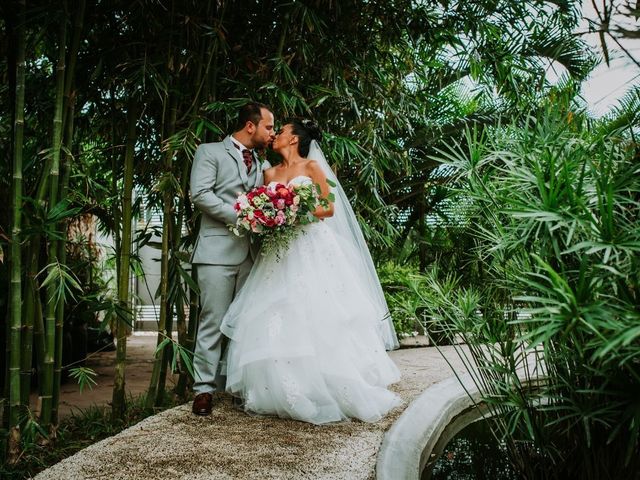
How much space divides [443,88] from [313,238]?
4.36 m

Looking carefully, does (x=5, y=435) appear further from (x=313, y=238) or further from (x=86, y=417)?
(x=313, y=238)

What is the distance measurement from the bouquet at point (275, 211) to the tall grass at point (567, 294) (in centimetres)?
85

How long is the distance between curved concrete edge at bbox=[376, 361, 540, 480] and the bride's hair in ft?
5.09

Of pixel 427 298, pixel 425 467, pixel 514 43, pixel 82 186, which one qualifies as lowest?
pixel 425 467

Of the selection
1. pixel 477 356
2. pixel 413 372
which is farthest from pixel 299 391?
pixel 413 372

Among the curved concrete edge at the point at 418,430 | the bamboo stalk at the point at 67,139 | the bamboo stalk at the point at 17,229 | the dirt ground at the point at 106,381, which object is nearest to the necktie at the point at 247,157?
the bamboo stalk at the point at 67,139

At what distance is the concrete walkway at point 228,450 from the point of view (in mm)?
2418

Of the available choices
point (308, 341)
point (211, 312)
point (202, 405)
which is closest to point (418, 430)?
point (308, 341)

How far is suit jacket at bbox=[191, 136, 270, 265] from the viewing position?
328 centimetres

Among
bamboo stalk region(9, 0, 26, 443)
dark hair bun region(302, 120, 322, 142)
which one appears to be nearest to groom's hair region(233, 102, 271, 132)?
dark hair bun region(302, 120, 322, 142)

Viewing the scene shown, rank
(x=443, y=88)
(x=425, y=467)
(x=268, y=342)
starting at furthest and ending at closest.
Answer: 1. (x=443, y=88)
2. (x=268, y=342)
3. (x=425, y=467)

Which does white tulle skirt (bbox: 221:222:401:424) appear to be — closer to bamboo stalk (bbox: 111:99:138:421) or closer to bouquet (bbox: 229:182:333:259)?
bouquet (bbox: 229:182:333:259)

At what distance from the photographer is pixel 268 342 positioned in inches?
123

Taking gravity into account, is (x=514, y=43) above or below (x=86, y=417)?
above
